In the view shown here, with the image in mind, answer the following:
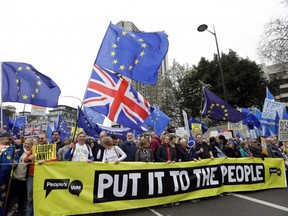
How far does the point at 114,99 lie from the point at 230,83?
107 feet

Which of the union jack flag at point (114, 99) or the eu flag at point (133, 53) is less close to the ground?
the eu flag at point (133, 53)

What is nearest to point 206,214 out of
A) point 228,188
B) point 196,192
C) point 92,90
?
point 196,192

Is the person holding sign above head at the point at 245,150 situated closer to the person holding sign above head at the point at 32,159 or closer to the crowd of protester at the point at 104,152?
the crowd of protester at the point at 104,152

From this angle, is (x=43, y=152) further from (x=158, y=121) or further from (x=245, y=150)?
(x=158, y=121)

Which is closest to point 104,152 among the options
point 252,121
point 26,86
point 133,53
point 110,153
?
point 110,153

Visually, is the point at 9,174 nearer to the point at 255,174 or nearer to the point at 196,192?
the point at 196,192

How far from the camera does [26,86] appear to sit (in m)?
10.5

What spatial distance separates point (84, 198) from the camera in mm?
5590

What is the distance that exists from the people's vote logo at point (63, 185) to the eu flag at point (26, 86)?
18.9 ft

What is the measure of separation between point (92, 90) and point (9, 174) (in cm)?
280

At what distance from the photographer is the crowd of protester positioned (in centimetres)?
554

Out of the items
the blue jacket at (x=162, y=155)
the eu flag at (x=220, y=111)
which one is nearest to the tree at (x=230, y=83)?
the eu flag at (x=220, y=111)

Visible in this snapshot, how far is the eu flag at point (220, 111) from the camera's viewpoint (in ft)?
38.9

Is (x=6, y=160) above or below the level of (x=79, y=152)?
below
